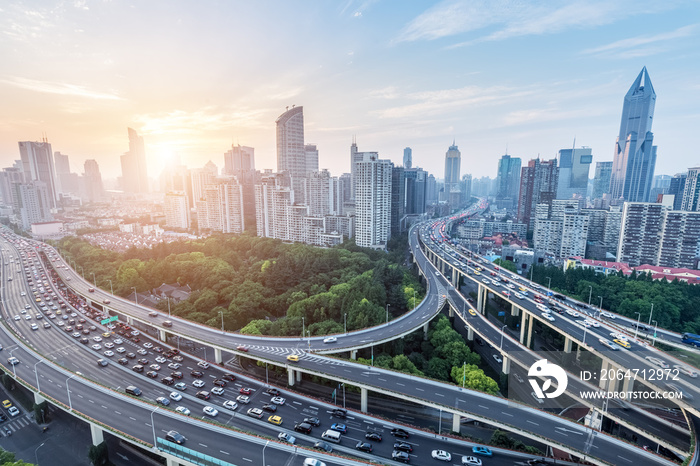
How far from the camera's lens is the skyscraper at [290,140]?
171m

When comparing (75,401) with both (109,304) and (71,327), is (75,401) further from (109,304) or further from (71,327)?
(109,304)

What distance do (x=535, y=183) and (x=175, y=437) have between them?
171189 millimetres

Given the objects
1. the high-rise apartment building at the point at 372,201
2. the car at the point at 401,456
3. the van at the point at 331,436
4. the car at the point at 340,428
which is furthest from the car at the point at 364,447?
the high-rise apartment building at the point at 372,201

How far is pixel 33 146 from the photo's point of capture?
175000 mm

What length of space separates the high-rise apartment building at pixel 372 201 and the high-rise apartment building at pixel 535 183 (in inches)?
3398

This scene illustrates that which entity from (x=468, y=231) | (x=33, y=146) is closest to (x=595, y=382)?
(x=468, y=231)

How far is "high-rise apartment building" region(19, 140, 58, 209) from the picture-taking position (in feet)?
572

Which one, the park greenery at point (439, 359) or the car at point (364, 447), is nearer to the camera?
the car at point (364, 447)

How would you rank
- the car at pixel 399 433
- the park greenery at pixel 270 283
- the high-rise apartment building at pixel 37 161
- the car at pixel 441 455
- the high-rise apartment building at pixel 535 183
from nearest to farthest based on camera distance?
the car at pixel 441 455
the car at pixel 399 433
the park greenery at pixel 270 283
the high-rise apartment building at pixel 535 183
the high-rise apartment building at pixel 37 161

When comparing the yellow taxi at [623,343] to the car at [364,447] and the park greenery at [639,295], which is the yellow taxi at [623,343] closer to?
the park greenery at [639,295]

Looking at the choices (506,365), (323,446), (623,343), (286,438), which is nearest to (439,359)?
(506,365)

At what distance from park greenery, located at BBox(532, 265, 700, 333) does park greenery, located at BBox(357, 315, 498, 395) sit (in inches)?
1343

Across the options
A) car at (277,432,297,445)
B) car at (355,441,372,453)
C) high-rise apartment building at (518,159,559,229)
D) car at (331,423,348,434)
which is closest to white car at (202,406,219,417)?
car at (277,432,297,445)

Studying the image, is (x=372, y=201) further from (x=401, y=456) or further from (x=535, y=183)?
(x=535, y=183)
